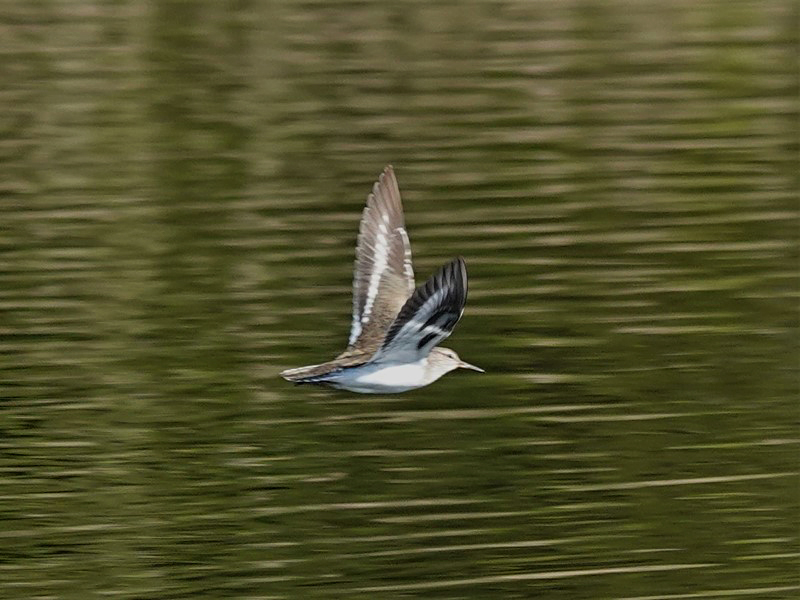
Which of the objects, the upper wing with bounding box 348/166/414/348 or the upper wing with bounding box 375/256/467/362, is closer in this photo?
the upper wing with bounding box 375/256/467/362

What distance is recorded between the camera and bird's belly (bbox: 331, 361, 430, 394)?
8.15 metres

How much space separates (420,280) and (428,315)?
469 centimetres

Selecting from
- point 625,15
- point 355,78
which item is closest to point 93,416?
point 355,78

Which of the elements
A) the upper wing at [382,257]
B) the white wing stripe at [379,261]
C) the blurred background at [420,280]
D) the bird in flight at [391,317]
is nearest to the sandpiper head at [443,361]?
the bird in flight at [391,317]

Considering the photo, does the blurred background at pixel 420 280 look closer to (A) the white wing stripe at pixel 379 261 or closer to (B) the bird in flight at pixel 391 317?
(B) the bird in flight at pixel 391 317

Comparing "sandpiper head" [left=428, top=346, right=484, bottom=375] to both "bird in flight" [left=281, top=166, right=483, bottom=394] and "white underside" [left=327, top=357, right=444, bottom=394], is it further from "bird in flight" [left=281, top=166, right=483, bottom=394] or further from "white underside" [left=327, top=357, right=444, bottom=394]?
"white underside" [left=327, top=357, right=444, bottom=394]

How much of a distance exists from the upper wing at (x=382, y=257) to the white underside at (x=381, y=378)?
0.75 m

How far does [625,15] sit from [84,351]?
1066 centimetres

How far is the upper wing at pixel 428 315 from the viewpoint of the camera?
23.4 ft

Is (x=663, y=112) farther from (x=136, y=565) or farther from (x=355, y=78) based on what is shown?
(x=136, y=565)

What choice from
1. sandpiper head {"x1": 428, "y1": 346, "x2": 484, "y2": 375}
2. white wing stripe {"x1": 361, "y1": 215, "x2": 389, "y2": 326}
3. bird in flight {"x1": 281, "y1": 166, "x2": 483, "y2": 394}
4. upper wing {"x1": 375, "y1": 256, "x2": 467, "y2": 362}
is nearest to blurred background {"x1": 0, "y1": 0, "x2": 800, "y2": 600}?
sandpiper head {"x1": 428, "y1": 346, "x2": 484, "y2": 375}

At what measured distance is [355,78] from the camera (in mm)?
18047

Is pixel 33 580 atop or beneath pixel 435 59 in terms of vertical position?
beneath

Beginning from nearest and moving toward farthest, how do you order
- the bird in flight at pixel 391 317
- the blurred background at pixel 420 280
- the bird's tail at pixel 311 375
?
the bird in flight at pixel 391 317, the bird's tail at pixel 311 375, the blurred background at pixel 420 280
